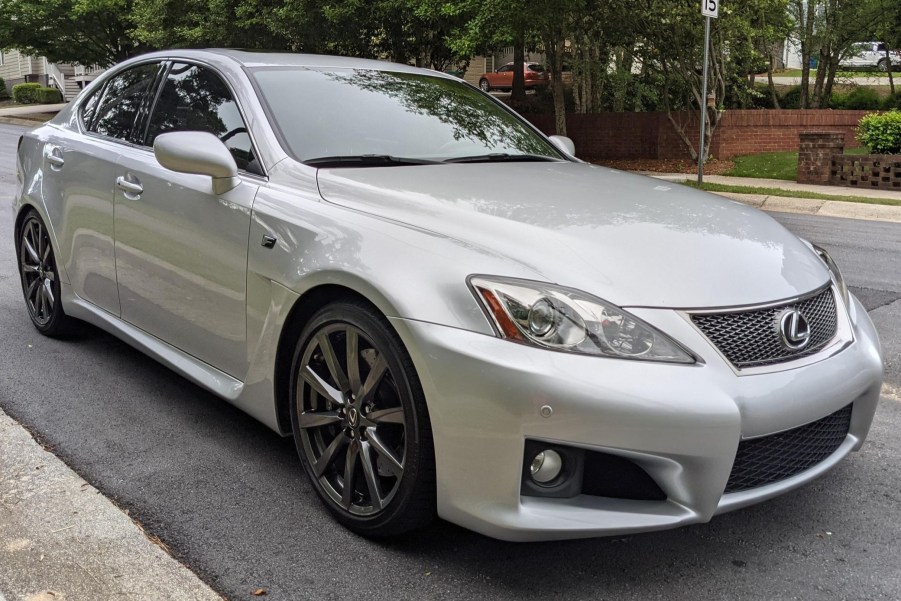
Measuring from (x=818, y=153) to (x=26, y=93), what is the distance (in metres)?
39.2

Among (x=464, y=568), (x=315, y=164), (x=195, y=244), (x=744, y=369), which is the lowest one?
(x=464, y=568)

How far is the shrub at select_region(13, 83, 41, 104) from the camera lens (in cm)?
4322

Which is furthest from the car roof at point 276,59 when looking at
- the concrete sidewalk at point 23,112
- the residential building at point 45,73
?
the residential building at point 45,73

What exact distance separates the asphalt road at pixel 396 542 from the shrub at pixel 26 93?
4382 cm

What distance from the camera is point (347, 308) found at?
2969 mm

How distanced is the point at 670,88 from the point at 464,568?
19724 mm

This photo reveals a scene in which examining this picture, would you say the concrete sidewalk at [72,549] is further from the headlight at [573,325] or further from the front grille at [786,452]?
the front grille at [786,452]

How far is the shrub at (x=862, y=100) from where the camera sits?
883 inches

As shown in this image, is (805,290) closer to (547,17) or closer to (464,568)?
(464,568)

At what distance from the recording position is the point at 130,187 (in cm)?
424

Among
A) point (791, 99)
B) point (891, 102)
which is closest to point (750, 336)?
point (891, 102)

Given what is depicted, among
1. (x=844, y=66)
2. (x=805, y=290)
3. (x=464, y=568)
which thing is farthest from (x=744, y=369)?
(x=844, y=66)

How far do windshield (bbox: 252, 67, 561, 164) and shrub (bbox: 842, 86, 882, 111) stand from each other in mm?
20640

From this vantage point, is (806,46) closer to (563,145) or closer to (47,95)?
(563,145)
